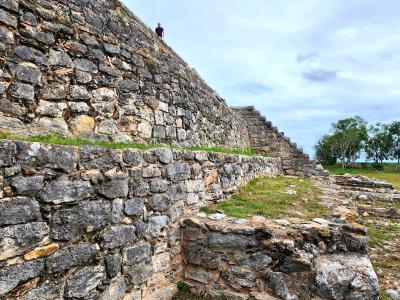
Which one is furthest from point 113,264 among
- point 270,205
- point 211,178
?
point 270,205

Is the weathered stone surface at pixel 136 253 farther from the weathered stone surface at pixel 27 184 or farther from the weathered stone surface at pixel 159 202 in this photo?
the weathered stone surface at pixel 27 184

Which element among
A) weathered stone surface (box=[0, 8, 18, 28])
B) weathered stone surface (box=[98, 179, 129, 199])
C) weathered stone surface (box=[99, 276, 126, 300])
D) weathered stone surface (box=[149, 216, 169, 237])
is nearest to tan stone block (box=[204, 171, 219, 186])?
weathered stone surface (box=[149, 216, 169, 237])

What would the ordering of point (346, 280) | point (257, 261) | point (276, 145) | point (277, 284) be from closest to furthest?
1. point (346, 280)
2. point (277, 284)
3. point (257, 261)
4. point (276, 145)

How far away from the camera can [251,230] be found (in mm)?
4168

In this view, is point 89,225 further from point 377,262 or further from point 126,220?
point 377,262

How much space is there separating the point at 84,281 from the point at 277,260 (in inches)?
91.3

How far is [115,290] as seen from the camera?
11.5 ft

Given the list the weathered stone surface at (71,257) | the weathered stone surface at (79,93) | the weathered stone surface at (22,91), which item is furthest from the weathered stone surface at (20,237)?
the weathered stone surface at (79,93)

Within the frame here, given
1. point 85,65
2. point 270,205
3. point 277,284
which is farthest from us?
point 270,205

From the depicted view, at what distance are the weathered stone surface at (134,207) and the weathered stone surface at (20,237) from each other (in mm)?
1044

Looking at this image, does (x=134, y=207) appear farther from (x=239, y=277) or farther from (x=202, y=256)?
(x=239, y=277)

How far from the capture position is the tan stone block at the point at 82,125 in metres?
4.38

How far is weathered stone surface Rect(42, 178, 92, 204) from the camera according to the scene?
2867mm

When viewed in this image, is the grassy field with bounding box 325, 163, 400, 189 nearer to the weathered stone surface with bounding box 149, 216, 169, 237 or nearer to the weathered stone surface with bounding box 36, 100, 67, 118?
the weathered stone surface with bounding box 149, 216, 169, 237
